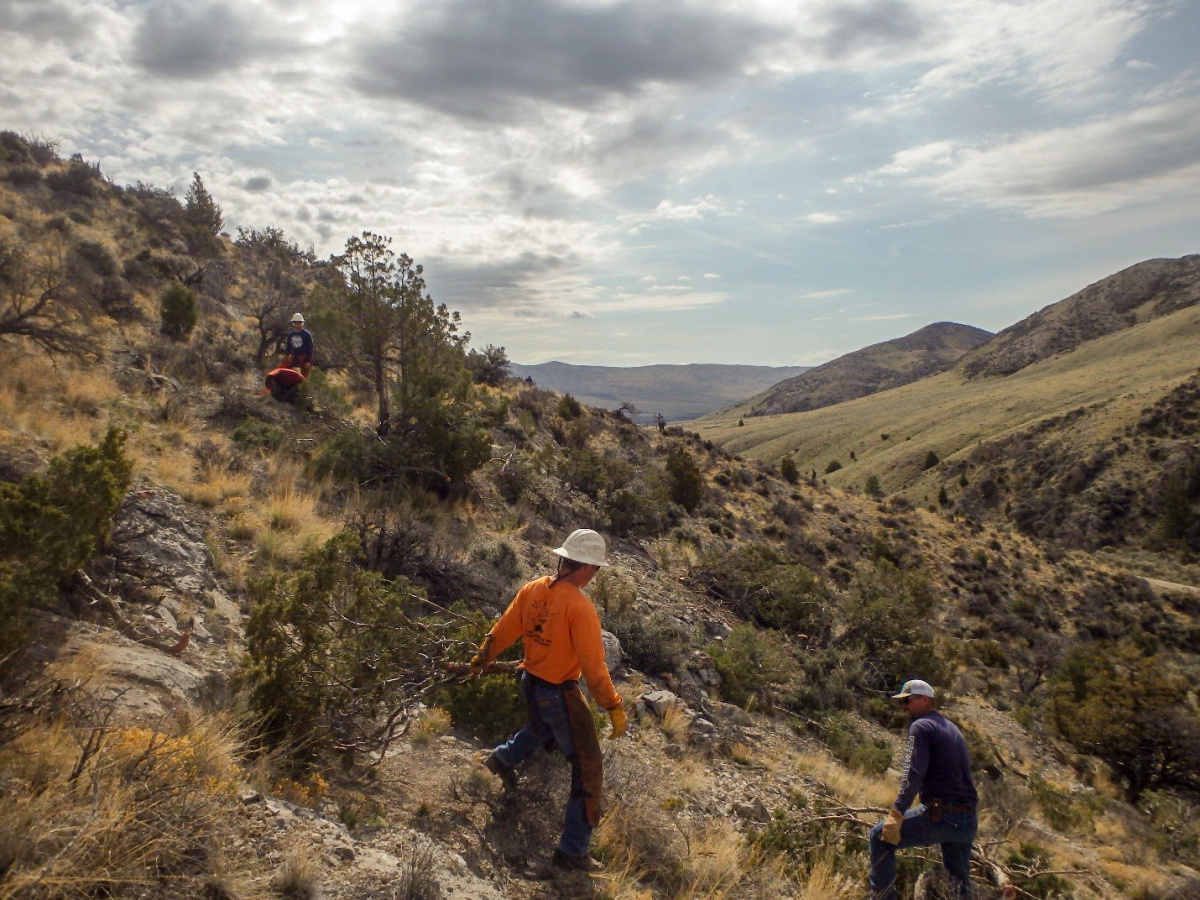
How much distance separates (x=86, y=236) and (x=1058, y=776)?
2697cm

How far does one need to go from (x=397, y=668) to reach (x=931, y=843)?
419cm

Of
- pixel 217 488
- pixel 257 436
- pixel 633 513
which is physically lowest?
pixel 633 513

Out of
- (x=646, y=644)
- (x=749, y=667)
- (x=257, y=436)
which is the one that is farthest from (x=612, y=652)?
(x=257, y=436)

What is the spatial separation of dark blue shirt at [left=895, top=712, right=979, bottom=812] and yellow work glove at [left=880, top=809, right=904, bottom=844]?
5 centimetres

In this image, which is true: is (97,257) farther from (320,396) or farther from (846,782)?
(846,782)

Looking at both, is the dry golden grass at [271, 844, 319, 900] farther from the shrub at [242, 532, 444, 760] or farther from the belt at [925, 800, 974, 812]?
the belt at [925, 800, 974, 812]

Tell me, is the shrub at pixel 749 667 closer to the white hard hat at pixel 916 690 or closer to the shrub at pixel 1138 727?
the white hard hat at pixel 916 690

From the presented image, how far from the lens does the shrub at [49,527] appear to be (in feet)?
11.0

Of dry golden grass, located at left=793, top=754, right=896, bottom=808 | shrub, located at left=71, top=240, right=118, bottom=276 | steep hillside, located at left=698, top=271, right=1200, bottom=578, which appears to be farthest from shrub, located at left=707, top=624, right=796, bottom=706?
steep hillside, located at left=698, top=271, right=1200, bottom=578

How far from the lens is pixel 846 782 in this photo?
7.47 metres

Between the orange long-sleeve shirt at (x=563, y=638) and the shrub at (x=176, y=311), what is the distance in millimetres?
12950

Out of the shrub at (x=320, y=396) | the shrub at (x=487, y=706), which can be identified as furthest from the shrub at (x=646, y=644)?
the shrub at (x=320, y=396)

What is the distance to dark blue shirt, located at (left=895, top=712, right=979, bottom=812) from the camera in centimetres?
465

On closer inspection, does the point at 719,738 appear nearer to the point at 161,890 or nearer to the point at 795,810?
the point at 795,810
